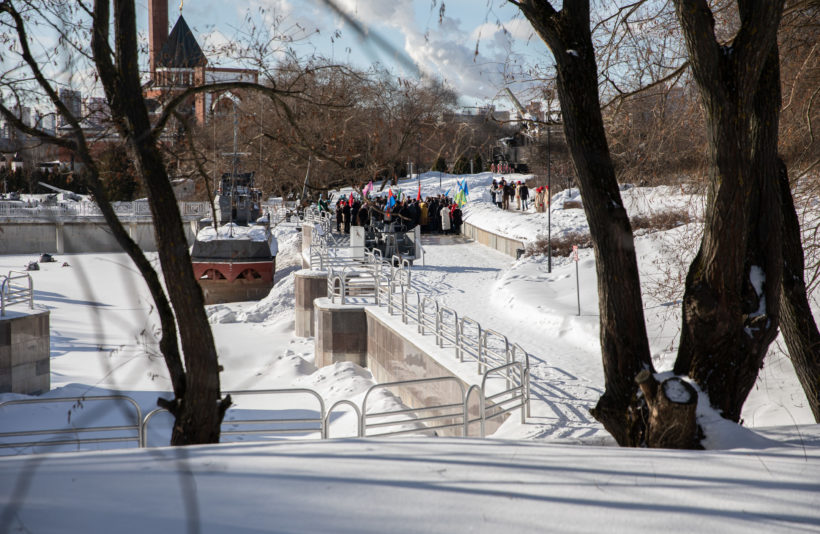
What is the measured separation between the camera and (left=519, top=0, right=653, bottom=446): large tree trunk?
18.6 ft

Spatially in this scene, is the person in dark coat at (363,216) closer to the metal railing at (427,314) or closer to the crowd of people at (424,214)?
the crowd of people at (424,214)

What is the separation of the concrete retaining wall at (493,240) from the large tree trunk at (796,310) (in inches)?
897

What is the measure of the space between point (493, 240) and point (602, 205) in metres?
28.7

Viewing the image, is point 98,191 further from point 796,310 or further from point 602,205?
point 796,310

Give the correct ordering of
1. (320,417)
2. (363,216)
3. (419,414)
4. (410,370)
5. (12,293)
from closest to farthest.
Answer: (320,417), (419,414), (410,370), (12,293), (363,216)

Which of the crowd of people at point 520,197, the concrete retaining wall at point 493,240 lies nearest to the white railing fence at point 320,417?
the concrete retaining wall at point 493,240

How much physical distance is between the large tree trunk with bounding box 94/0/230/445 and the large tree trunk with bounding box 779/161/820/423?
15.6 ft

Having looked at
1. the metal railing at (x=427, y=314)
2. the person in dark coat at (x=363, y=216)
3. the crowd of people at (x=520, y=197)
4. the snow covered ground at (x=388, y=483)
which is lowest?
the metal railing at (x=427, y=314)

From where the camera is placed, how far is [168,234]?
519cm

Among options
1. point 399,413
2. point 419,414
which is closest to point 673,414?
point 399,413

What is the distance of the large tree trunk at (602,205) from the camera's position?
5.66 meters

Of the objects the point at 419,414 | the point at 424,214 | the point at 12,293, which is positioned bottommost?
the point at 419,414

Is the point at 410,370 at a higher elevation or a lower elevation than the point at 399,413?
lower

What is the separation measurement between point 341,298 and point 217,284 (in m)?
16.5
